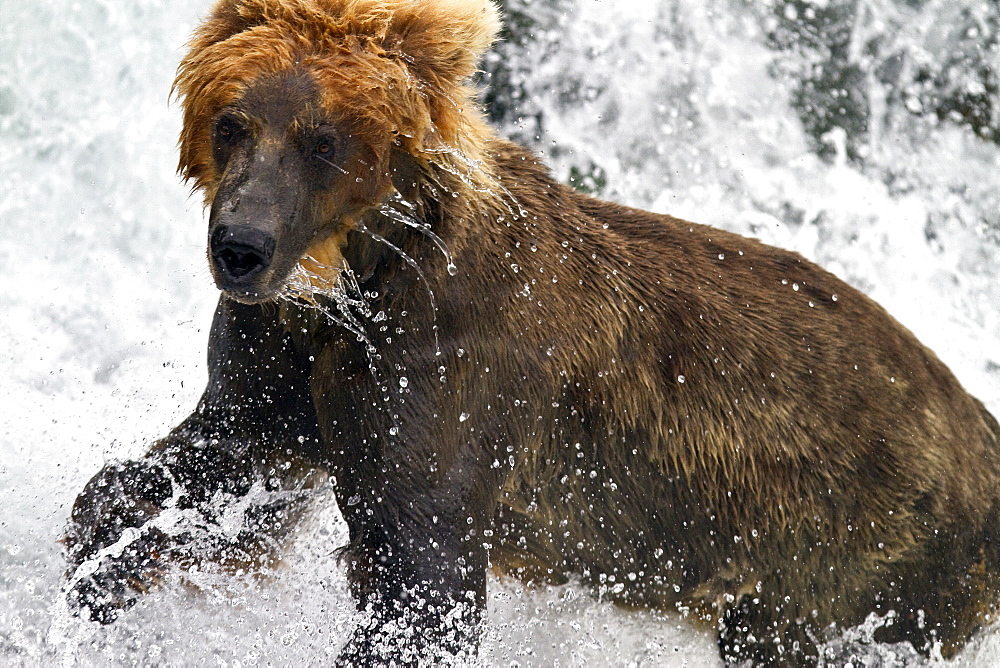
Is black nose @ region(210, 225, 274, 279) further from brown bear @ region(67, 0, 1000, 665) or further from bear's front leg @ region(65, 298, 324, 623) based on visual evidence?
bear's front leg @ region(65, 298, 324, 623)

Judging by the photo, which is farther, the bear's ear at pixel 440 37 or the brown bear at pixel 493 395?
the bear's ear at pixel 440 37

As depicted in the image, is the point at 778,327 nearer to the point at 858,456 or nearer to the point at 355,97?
the point at 858,456

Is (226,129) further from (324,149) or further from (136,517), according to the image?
(136,517)

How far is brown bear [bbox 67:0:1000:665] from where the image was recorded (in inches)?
153

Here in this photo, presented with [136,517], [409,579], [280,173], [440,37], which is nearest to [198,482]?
[136,517]

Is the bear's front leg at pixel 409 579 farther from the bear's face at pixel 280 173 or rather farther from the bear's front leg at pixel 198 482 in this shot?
the bear's face at pixel 280 173

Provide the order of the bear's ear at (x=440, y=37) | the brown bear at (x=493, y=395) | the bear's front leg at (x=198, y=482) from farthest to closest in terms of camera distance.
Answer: the bear's front leg at (x=198, y=482) → the bear's ear at (x=440, y=37) → the brown bear at (x=493, y=395)

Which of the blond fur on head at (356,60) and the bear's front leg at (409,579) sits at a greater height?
the blond fur on head at (356,60)

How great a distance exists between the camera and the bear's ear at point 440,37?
Answer: 13.1 feet

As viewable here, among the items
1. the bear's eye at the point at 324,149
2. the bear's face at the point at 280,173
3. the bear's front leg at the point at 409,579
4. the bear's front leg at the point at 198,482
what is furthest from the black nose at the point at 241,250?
the bear's front leg at the point at 409,579

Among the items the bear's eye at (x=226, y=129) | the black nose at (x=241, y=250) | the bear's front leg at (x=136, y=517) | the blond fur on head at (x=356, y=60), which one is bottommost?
the bear's front leg at (x=136, y=517)

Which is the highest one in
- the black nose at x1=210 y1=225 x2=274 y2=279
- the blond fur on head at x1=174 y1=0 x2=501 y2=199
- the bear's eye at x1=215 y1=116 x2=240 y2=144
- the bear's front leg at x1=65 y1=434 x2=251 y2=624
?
the blond fur on head at x1=174 y1=0 x2=501 y2=199

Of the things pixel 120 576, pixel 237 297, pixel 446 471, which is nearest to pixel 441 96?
pixel 237 297

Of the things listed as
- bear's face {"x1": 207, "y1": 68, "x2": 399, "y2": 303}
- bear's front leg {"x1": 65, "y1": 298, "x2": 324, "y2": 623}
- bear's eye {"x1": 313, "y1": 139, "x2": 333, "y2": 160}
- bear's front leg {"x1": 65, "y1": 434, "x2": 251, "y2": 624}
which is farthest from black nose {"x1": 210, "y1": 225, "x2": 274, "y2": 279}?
bear's front leg {"x1": 65, "y1": 434, "x2": 251, "y2": 624}
